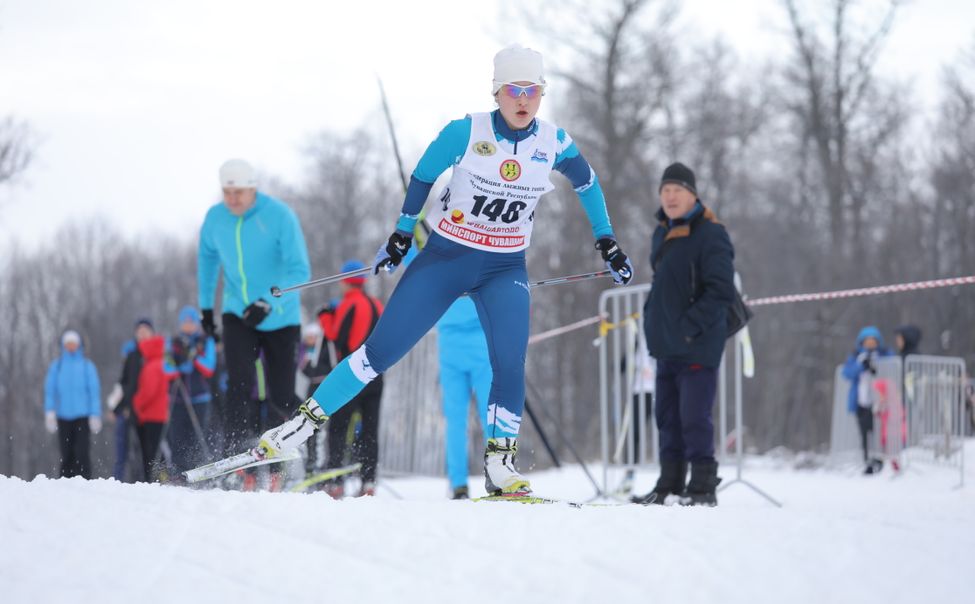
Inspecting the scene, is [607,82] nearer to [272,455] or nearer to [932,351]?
[932,351]

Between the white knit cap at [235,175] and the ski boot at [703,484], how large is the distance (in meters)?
3.19

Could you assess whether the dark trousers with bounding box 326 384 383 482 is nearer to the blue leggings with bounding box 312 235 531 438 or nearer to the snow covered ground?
the blue leggings with bounding box 312 235 531 438

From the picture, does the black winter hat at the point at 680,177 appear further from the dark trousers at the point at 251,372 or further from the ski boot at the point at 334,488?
the ski boot at the point at 334,488

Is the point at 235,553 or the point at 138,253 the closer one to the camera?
the point at 235,553

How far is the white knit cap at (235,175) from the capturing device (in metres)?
6.78

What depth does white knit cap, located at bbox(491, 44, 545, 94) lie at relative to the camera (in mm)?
5039

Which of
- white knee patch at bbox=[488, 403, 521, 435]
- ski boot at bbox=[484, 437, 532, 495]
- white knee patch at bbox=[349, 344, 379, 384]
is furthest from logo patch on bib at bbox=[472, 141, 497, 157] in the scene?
ski boot at bbox=[484, 437, 532, 495]

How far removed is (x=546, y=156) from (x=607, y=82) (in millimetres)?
19776

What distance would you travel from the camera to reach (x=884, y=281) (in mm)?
27234

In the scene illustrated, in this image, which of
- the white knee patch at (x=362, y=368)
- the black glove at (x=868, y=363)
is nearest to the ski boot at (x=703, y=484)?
the white knee patch at (x=362, y=368)

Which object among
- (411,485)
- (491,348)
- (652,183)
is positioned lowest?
(411,485)

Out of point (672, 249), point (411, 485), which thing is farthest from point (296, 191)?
point (672, 249)

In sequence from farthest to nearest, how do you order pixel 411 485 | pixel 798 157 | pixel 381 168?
pixel 381 168 → pixel 798 157 → pixel 411 485

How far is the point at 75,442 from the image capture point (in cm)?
1164
